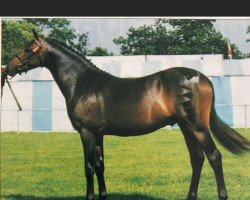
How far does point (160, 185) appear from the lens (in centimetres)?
442

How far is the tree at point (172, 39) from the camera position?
15.1 feet

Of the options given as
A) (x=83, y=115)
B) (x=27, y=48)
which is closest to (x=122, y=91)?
(x=83, y=115)

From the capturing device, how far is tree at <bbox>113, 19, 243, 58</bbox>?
4613mm

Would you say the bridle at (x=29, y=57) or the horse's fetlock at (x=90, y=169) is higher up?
the bridle at (x=29, y=57)

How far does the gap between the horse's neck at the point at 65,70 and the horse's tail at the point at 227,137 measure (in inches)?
63.7

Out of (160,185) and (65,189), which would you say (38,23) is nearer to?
(65,189)

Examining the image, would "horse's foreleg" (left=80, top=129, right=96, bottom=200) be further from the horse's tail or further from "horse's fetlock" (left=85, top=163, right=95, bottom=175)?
the horse's tail

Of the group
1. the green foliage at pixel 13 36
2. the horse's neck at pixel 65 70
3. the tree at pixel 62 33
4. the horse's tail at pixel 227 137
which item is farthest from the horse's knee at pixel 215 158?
the green foliage at pixel 13 36

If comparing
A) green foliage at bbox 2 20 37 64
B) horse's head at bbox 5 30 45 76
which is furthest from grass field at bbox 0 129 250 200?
green foliage at bbox 2 20 37 64

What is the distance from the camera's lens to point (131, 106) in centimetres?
397

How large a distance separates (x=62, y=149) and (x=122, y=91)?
4.19 ft

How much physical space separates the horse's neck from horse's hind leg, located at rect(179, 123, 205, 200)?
1393mm

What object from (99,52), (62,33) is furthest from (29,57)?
(99,52)

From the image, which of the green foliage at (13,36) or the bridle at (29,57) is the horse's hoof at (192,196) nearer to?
the bridle at (29,57)
